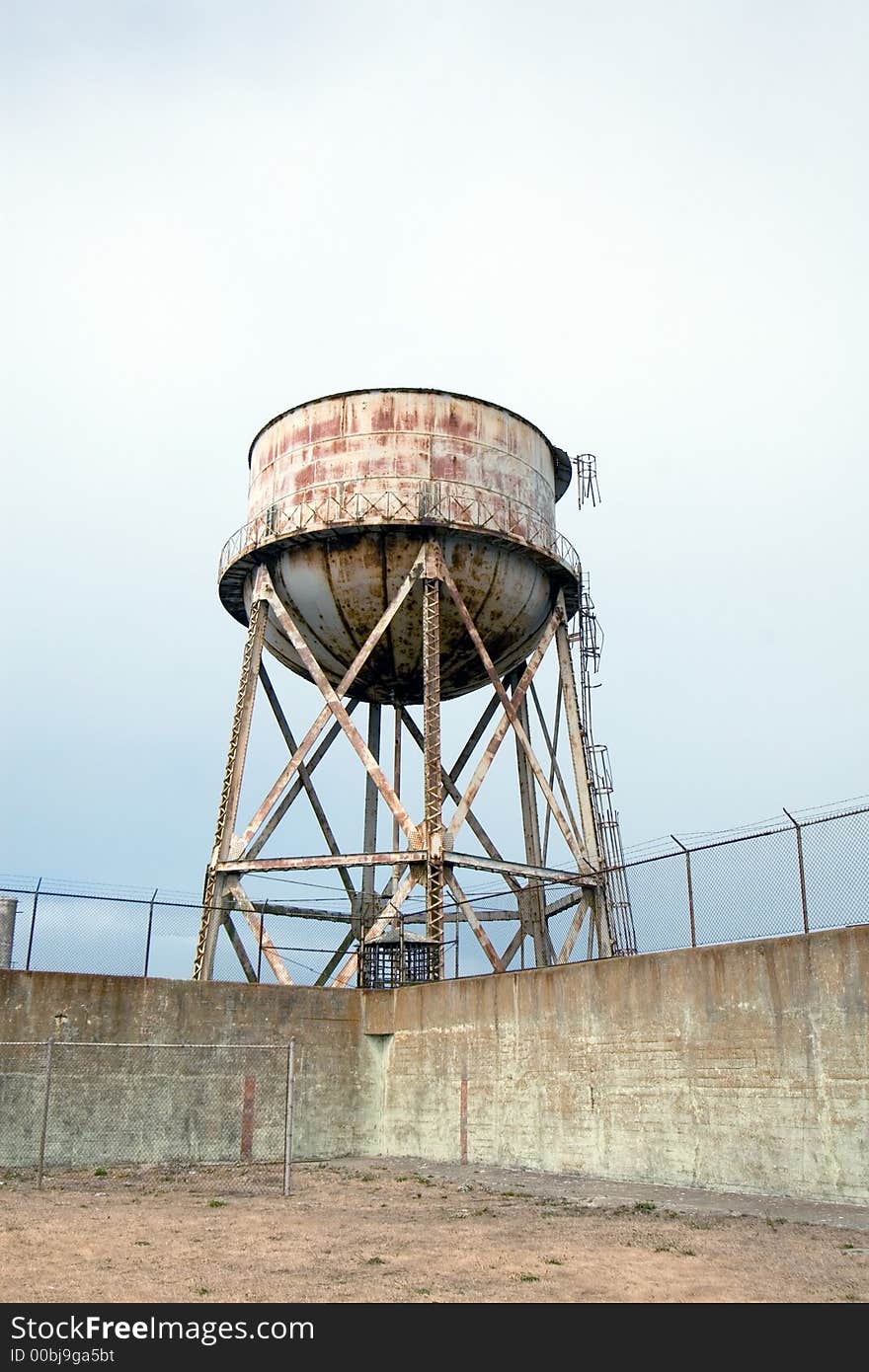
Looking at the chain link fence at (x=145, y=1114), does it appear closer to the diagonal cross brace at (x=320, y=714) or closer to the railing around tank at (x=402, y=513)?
the diagonal cross brace at (x=320, y=714)

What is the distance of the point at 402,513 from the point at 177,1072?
38.5 ft

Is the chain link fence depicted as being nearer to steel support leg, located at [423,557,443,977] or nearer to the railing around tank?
steel support leg, located at [423,557,443,977]

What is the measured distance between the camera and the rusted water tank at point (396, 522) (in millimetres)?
25344

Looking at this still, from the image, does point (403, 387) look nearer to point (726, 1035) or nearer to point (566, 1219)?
point (726, 1035)

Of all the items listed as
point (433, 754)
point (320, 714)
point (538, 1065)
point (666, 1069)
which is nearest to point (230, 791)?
point (320, 714)

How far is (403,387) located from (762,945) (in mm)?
15423

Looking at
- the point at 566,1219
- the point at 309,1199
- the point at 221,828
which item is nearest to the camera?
the point at 566,1219

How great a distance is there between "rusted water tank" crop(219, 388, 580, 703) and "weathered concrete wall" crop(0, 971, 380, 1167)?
8.16 m

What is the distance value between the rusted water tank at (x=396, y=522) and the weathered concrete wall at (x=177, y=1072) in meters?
8.16

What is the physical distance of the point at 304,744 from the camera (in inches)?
982

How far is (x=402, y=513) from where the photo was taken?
25.0m

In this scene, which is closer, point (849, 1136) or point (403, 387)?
point (849, 1136)

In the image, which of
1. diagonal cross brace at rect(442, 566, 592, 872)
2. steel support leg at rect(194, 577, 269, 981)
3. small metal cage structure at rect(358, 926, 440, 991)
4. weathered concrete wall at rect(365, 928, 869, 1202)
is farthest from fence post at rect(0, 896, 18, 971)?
diagonal cross brace at rect(442, 566, 592, 872)
